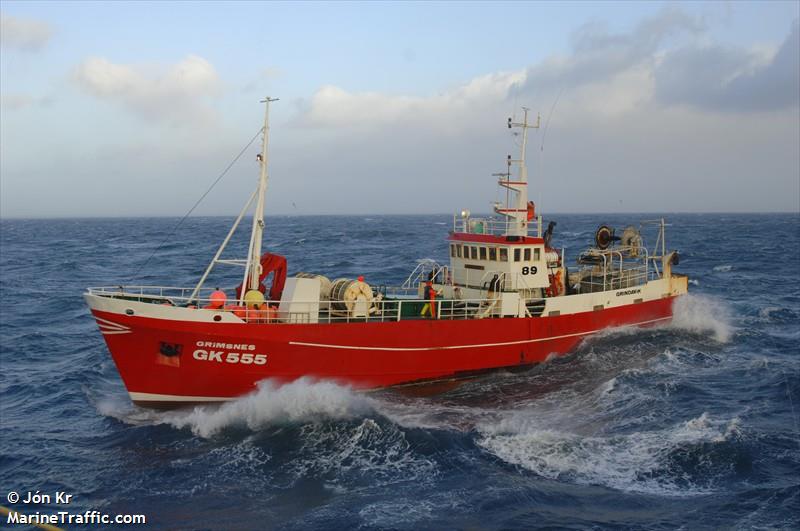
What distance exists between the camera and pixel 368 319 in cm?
2041

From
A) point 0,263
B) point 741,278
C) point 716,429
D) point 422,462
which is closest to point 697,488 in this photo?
point 716,429

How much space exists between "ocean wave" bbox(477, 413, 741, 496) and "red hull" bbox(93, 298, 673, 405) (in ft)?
12.7

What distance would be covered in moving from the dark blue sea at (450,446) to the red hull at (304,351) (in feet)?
1.87

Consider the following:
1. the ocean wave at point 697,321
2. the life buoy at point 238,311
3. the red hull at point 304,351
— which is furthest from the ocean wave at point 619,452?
the ocean wave at point 697,321

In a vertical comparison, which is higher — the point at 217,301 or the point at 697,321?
the point at 217,301

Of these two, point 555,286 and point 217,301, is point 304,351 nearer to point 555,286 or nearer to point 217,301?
point 217,301

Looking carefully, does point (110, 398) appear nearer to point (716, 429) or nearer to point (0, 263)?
point (716, 429)

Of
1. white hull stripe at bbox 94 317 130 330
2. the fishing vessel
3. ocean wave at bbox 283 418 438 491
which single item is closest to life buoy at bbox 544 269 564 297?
the fishing vessel

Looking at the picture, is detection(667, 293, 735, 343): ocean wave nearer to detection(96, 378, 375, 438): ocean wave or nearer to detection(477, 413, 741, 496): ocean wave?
detection(477, 413, 741, 496): ocean wave

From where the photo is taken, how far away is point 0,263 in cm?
5947

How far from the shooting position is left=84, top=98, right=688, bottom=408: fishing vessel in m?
18.0

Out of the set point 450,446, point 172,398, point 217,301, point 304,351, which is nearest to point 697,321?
point 450,446

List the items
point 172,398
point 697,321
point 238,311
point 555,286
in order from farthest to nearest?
1. point 697,321
2. point 555,286
3. point 172,398
4. point 238,311

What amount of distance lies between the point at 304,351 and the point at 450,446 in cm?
516
